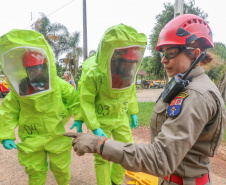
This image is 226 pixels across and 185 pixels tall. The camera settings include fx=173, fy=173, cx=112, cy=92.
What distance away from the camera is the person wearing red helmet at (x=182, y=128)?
0.83 m

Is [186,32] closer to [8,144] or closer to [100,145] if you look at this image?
[100,145]

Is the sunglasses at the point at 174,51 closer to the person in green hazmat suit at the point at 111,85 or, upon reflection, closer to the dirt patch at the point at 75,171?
the person in green hazmat suit at the point at 111,85

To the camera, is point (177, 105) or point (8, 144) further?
point (8, 144)

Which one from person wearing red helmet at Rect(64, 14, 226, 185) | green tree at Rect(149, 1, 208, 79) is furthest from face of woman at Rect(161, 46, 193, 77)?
green tree at Rect(149, 1, 208, 79)

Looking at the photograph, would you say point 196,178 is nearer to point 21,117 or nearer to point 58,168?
point 58,168

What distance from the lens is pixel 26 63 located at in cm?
180

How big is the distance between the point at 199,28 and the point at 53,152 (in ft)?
6.37

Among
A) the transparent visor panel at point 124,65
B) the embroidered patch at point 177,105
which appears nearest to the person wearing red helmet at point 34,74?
the transparent visor panel at point 124,65

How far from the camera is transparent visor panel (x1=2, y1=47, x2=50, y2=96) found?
5.78 ft

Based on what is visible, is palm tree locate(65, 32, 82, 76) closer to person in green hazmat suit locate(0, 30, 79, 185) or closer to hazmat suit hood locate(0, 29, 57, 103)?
person in green hazmat suit locate(0, 30, 79, 185)

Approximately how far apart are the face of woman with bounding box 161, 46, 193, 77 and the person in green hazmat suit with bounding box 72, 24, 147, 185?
655mm

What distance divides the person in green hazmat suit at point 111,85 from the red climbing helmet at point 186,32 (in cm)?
59

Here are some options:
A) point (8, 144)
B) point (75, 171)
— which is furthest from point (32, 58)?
point (75, 171)

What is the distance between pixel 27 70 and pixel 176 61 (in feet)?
4.92
